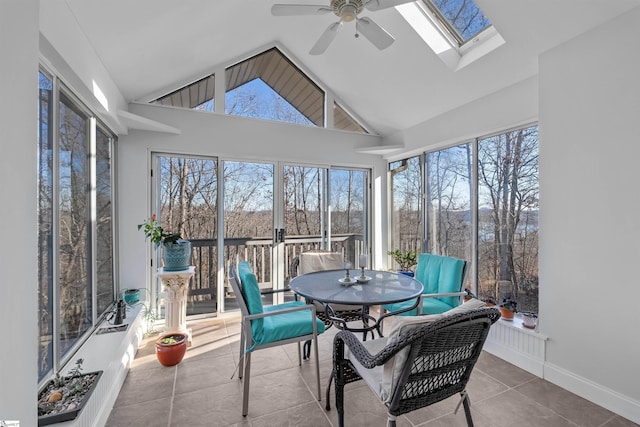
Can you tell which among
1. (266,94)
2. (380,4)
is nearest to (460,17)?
(380,4)

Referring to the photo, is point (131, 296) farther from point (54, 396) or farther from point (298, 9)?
point (298, 9)

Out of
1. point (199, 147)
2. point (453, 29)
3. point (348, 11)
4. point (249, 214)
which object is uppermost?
point (453, 29)

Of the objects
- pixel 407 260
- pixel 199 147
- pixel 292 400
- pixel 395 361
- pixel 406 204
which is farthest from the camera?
pixel 406 204

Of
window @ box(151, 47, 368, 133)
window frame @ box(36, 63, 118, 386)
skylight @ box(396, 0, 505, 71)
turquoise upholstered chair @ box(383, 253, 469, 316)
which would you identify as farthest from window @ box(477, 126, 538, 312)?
window frame @ box(36, 63, 118, 386)

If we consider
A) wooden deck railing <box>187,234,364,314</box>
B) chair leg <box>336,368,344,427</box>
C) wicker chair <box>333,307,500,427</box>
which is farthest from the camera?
wooden deck railing <box>187,234,364,314</box>

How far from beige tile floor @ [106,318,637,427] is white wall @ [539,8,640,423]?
0.28 metres

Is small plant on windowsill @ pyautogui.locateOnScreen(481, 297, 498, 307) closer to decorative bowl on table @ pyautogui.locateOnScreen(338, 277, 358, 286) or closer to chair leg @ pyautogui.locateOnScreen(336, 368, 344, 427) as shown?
decorative bowl on table @ pyautogui.locateOnScreen(338, 277, 358, 286)

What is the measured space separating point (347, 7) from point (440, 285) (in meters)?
2.44

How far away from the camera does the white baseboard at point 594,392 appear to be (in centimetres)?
191

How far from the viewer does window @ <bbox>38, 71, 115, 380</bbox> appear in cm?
177

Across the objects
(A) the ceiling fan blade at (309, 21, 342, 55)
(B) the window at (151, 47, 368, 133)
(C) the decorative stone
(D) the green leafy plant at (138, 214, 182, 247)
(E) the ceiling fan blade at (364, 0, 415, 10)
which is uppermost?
(B) the window at (151, 47, 368, 133)

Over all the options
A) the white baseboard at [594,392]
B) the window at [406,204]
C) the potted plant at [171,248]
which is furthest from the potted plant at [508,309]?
the potted plant at [171,248]

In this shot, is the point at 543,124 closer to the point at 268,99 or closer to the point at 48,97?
the point at 268,99

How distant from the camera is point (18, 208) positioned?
2.97ft
